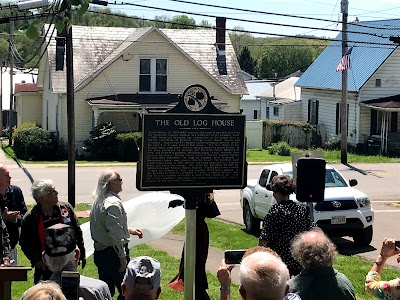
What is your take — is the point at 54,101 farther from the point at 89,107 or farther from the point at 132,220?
the point at 132,220

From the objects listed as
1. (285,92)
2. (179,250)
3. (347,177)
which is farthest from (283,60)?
(179,250)

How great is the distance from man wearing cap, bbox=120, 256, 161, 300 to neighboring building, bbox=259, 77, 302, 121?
153ft

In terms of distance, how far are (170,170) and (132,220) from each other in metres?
4.52

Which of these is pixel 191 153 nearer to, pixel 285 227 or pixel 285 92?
pixel 285 227

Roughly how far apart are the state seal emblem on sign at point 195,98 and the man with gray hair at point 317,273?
279 centimetres

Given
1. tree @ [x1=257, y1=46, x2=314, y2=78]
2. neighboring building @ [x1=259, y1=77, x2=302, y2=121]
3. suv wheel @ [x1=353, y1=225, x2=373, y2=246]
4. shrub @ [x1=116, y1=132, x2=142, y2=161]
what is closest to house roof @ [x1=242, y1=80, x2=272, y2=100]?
neighboring building @ [x1=259, y1=77, x2=302, y2=121]

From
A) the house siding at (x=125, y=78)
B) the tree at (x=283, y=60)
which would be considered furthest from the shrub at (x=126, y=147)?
the tree at (x=283, y=60)

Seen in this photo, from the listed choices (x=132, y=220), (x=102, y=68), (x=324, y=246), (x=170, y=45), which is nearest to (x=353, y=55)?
(x=170, y=45)

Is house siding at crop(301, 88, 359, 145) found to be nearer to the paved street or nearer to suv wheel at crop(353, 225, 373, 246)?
the paved street

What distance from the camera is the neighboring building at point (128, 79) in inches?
1604

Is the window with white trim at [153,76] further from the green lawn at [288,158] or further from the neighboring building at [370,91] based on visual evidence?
the neighboring building at [370,91]

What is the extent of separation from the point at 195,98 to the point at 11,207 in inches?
100

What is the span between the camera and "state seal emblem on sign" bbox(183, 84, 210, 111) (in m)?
7.98

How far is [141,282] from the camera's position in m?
A: 4.77
